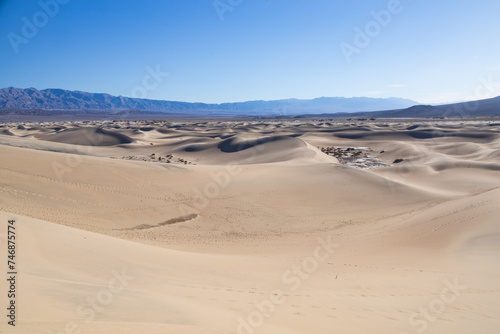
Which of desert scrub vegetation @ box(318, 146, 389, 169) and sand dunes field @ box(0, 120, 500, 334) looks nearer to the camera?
sand dunes field @ box(0, 120, 500, 334)

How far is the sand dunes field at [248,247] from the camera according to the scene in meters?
4.65

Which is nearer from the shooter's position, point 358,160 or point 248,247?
point 248,247

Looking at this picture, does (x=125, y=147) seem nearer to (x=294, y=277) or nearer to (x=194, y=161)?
(x=194, y=161)

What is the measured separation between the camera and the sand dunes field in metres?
4.65

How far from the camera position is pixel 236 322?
448 centimetres

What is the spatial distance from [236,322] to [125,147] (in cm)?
3490

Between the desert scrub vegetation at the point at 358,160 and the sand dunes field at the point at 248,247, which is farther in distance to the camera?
the desert scrub vegetation at the point at 358,160

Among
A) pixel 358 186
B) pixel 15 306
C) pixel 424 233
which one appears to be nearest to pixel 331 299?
pixel 15 306

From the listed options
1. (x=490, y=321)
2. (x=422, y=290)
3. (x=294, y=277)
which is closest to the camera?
(x=490, y=321)

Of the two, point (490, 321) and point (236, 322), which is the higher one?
point (236, 322)

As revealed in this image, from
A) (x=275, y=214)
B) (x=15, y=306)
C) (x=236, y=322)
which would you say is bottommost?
(x=275, y=214)

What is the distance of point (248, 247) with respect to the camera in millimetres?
10180

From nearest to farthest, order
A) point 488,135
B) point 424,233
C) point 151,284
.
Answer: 1. point 151,284
2. point 424,233
3. point 488,135

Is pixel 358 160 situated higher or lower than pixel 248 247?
higher
